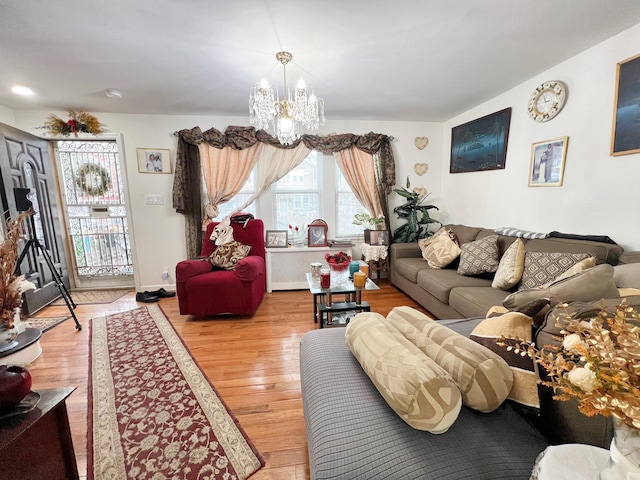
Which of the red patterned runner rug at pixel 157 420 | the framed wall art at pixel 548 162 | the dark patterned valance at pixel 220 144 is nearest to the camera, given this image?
the red patterned runner rug at pixel 157 420

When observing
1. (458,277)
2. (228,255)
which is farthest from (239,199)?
(458,277)

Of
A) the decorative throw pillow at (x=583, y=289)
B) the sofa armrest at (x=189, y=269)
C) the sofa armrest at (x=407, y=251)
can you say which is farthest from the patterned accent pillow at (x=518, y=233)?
the sofa armrest at (x=189, y=269)

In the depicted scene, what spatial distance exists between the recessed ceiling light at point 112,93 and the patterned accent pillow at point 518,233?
4.07 m

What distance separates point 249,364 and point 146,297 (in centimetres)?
206

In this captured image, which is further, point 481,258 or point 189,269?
point 189,269

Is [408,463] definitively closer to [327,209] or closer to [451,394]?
[451,394]

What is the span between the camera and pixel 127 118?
11.0 ft

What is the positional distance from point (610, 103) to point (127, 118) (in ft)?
15.5

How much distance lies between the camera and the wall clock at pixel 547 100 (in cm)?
228

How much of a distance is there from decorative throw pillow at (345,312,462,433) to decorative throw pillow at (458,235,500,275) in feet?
6.52

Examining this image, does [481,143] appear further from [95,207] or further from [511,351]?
[95,207]

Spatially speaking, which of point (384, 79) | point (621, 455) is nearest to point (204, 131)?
point (384, 79)

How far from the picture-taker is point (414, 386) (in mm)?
806

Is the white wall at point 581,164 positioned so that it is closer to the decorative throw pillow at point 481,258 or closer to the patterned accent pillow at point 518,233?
the patterned accent pillow at point 518,233
